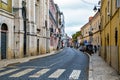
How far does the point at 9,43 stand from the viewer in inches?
1229

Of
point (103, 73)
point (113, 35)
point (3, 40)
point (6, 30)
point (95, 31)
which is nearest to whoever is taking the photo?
point (103, 73)

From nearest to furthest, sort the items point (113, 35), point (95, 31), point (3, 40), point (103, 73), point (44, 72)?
point (103, 73) < point (44, 72) < point (113, 35) < point (3, 40) < point (95, 31)

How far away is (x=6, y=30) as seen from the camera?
30.6 m

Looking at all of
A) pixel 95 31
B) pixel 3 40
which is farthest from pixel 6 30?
pixel 95 31

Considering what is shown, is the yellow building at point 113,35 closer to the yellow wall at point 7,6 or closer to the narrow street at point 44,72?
the narrow street at point 44,72

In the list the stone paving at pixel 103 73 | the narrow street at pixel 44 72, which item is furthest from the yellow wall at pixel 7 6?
the stone paving at pixel 103 73

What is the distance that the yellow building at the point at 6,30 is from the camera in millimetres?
29227

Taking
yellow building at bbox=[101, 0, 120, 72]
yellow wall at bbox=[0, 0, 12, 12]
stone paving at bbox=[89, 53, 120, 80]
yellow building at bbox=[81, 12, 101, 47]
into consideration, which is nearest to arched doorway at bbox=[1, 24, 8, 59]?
yellow wall at bbox=[0, 0, 12, 12]

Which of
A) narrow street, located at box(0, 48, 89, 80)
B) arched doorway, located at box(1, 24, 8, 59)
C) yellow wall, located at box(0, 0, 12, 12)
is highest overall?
yellow wall, located at box(0, 0, 12, 12)

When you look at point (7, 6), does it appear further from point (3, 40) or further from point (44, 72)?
point (44, 72)

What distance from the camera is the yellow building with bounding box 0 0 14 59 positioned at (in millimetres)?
29227

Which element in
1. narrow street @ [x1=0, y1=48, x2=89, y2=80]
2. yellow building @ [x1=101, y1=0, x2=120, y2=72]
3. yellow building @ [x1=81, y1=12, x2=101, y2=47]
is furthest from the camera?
yellow building @ [x1=81, y1=12, x2=101, y2=47]

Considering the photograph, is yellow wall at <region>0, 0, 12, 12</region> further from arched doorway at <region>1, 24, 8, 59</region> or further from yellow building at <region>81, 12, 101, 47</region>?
yellow building at <region>81, 12, 101, 47</region>

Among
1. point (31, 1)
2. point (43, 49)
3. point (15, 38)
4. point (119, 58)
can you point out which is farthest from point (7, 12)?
point (43, 49)
